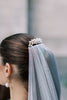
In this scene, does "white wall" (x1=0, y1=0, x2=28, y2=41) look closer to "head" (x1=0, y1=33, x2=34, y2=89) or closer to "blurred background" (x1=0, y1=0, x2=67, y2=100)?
"blurred background" (x1=0, y1=0, x2=67, y2=100)

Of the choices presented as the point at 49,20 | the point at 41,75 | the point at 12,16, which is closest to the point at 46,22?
the point at 49,20

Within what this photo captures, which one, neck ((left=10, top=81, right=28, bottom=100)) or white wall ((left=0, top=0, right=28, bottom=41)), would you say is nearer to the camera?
neck ((left=10, top=81, right=28, bottom=100))

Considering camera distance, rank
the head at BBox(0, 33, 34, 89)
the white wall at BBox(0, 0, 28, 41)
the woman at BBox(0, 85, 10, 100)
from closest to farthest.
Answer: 1. the head at BBox(0, 33, 34, 89)
2. the woman at BBox(0, 85, 10, 100)
3. the white wall at BBox(0, 0, 28, 41)

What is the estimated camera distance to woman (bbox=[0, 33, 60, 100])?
1.21m

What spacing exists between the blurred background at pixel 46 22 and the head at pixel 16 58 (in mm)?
2889

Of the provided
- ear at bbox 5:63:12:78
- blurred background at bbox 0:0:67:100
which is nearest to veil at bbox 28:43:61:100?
ear at bbox 5:63:12:78

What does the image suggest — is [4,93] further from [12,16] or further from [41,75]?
[12,16]

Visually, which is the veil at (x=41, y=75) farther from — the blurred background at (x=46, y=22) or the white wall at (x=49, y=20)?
the white wall at (x=49, y=20)

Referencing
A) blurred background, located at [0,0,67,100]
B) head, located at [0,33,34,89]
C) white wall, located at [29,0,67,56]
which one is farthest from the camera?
white wall, located at [29,0,67,56]

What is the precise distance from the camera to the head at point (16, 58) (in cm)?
121

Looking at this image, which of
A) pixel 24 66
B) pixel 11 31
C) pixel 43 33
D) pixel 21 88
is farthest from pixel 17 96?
pixel 43 33

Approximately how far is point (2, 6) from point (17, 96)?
2923mm

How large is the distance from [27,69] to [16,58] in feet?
0.28

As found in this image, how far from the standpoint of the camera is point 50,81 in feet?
4.13
